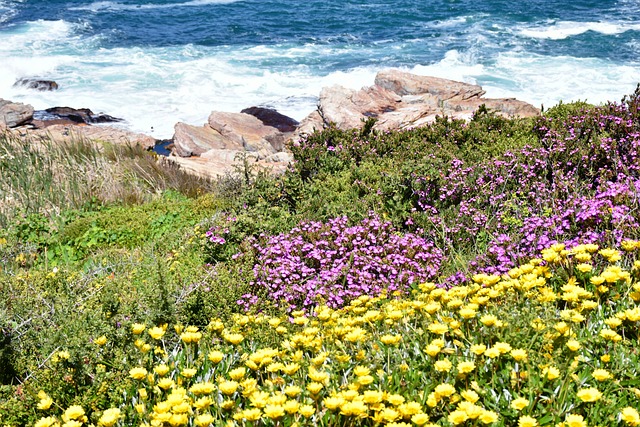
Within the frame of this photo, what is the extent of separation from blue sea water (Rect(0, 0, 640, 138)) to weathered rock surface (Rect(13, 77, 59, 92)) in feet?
1.14

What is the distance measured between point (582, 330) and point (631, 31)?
90.7 ft

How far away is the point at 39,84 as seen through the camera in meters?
22.0

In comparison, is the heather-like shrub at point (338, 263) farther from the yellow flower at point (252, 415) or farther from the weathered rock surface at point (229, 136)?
the weathered rock surface at point (229, 136)

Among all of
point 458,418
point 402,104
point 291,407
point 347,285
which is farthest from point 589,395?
point 402,104

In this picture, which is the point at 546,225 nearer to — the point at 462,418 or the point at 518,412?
the point at 518,412

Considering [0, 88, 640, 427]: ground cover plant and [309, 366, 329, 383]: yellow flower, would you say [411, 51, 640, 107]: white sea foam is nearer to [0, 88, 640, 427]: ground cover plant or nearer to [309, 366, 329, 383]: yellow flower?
[0, 88, 640, 427]: ground cover plant

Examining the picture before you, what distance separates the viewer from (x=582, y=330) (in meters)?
3.01

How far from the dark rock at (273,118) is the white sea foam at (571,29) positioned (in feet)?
47.1

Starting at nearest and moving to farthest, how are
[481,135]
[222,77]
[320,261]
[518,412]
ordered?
[518,412], [320,261], [481,135], [222,77]

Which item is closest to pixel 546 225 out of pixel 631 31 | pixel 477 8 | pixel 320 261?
pixel 320 261

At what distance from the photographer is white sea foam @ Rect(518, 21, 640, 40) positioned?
26.8 m

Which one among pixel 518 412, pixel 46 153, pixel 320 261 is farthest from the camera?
pixel 46 153

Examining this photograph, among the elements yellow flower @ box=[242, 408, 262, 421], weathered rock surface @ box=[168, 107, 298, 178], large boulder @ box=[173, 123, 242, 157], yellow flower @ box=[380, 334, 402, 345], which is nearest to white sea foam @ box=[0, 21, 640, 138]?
weathered rock surface @ box=[168, 107, 298, 178]

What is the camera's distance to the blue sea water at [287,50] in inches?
814
